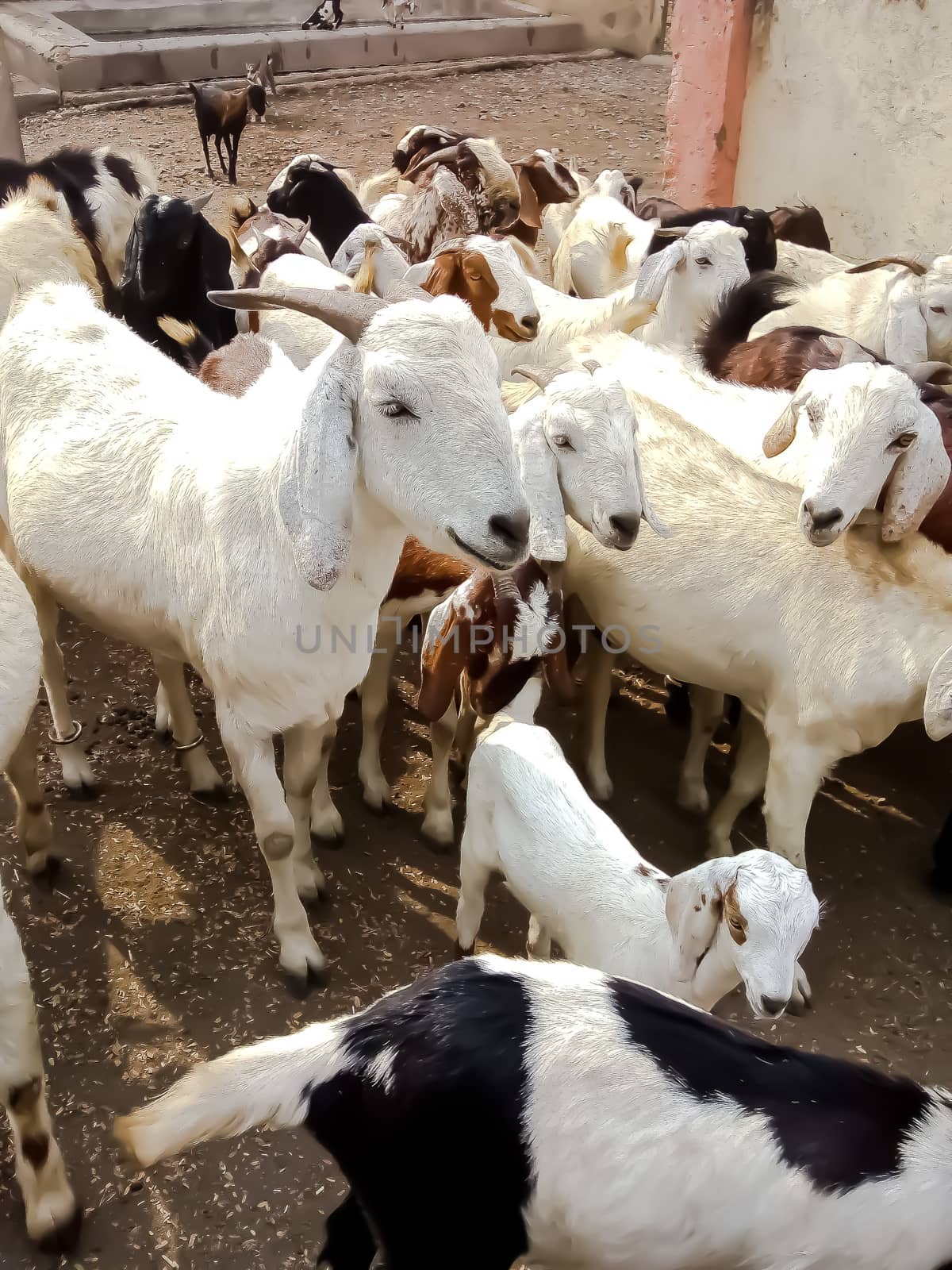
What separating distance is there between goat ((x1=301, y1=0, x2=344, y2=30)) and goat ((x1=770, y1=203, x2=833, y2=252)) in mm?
10631

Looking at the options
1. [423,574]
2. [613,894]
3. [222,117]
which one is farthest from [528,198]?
[613,894]

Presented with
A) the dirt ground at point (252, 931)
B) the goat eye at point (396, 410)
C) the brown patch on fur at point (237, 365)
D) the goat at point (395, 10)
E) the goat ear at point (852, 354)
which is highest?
the goat at point (395, 10)

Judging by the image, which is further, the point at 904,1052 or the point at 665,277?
the point at 665,277

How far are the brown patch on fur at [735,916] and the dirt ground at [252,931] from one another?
757mm

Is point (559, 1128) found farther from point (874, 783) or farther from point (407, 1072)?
point (874, 783)

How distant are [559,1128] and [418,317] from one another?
1.59 meters

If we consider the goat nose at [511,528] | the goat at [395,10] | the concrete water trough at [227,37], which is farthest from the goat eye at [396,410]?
the goat at [395,10]

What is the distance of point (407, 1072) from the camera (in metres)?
1.93

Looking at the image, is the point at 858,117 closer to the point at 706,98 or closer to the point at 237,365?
the point at 706,98

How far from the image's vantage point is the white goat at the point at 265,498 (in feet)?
7.73

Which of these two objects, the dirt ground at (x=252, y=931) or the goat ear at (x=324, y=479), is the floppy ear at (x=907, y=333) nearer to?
the dirt ground at (x=252, y=931)

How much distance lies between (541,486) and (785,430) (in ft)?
2.83

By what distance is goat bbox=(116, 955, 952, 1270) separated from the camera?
1885 millimetres

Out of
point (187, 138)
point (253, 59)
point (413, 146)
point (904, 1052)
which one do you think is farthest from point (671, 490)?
point (253, 59)
